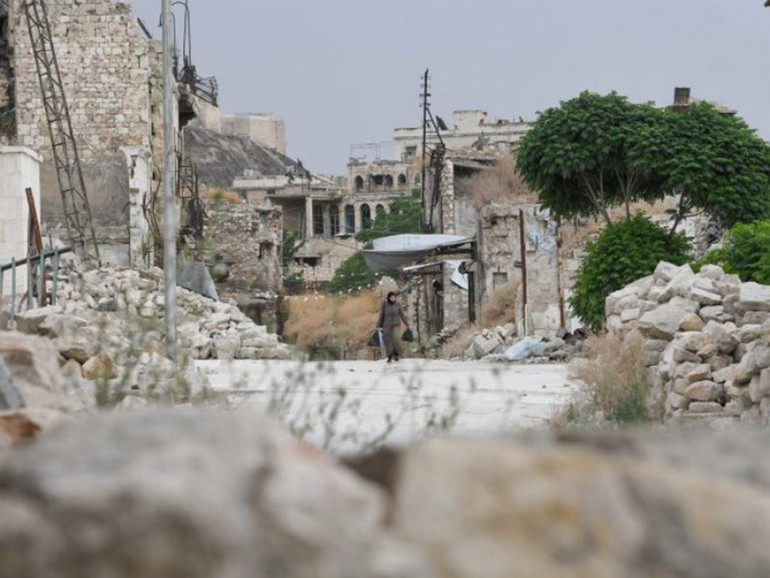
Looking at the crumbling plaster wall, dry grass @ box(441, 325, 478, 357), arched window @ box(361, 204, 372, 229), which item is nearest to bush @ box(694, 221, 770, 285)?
dry grass @ box(441, 325, 478, 357)

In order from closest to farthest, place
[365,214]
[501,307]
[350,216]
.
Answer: [501,307] < [365,214] < [350,216]

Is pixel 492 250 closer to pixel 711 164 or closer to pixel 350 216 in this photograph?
pixel 711 164

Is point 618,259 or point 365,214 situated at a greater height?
point 365,214

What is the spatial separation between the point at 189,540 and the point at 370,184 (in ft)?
363

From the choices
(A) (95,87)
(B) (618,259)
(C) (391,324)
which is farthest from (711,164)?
(A) (95,87)

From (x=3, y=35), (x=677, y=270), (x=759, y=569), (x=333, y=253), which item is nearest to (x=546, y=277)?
(x=3, y=35)

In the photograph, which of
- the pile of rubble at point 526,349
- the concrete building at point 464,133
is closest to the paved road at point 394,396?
the pile of rubble at point 526,349

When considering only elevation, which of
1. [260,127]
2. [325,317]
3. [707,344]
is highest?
[260,127]

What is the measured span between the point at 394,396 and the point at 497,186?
33943 millimetres

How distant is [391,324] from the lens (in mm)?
26359

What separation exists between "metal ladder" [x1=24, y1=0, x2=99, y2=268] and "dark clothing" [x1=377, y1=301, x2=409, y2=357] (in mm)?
9505

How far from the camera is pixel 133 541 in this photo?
9.19 ft

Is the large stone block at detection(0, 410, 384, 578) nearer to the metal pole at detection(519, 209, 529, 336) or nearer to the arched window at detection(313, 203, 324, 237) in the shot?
the metal pole at detection(519, 209, 529, 336)

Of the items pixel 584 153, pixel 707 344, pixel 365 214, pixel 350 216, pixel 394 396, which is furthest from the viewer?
pixel 350 216
